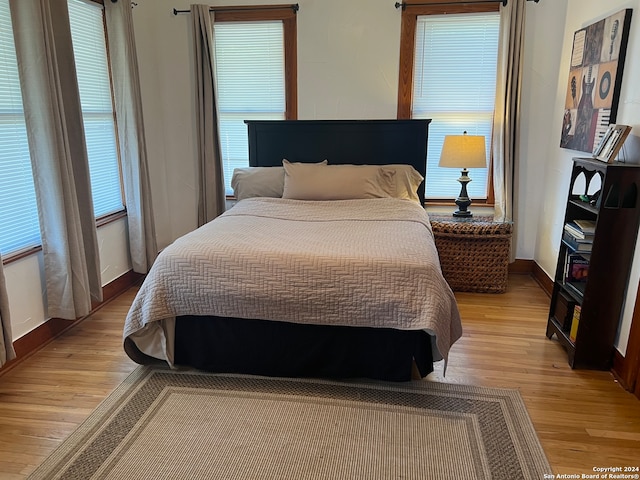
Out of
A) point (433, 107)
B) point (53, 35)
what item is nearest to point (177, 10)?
point (53, 35)

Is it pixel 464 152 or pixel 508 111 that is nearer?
pixel 464 152

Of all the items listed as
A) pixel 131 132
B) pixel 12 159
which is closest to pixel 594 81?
pixel 131 132

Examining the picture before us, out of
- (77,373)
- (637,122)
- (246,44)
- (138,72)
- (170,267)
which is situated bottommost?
(77,373)

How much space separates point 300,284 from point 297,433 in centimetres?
67

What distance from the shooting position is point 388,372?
235 cm

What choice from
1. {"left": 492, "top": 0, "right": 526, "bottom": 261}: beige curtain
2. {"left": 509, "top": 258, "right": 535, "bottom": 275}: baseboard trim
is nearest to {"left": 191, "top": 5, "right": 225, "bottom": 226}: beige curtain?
{"left": 492, "top": 0, "right": 526, "bottom": 261}: beige curtain

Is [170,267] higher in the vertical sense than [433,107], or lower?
lower

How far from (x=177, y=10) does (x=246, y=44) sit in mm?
646

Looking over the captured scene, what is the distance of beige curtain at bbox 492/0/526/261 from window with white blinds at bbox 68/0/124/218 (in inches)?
121

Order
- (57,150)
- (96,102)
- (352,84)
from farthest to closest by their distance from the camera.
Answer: (352,84) → (96,102) → (57,150)

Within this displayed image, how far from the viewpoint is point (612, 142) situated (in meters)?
2.43

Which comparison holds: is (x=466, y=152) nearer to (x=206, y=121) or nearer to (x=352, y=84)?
(x=352, y=84)

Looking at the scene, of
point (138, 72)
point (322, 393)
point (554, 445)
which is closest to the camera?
point (554, 445)

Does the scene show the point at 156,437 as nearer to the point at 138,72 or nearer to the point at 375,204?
the point at 375,204
